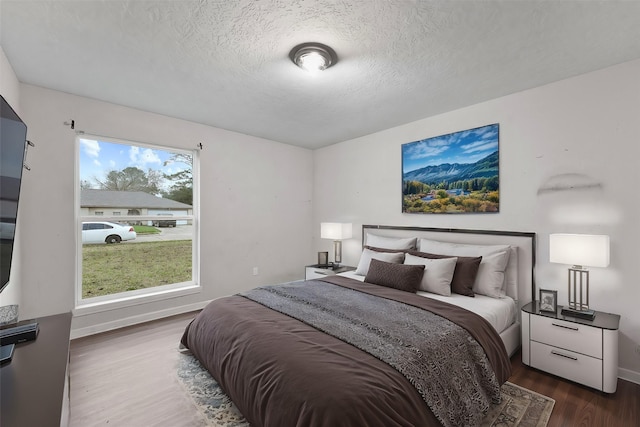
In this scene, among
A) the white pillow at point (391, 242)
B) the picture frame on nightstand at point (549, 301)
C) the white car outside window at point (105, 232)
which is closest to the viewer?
the picture frame on nightstand at point (549, 301)

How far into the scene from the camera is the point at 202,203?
3.92 m

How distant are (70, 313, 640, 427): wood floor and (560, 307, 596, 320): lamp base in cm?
53

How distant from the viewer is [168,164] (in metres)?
3.78

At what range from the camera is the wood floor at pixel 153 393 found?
1.86 meters

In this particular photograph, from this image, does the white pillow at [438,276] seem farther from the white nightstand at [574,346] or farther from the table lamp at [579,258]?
the table lamp at [579,258]

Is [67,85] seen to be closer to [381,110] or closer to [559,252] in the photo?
[381,110]

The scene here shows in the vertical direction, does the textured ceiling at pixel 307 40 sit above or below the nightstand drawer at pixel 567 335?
above

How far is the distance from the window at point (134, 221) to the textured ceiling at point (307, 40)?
719 millimetres

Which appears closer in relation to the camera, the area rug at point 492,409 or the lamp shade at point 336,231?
the area rug at point 492,409

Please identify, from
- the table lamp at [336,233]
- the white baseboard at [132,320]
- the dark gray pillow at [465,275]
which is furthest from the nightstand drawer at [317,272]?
the dark gray pillow at [465,275]

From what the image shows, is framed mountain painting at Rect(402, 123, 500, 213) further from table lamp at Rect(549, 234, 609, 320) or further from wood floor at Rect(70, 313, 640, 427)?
wood floor at Rect(70, 313, 640, 427)

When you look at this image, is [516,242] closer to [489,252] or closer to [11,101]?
[489,252]

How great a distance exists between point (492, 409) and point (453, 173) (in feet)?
7.60

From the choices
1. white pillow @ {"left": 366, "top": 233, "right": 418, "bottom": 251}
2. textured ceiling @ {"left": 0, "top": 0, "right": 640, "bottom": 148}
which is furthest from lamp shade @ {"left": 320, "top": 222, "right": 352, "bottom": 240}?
textured ceiling @ {"left": 0, "top": 0, "right": 640, "bottom": 148}
